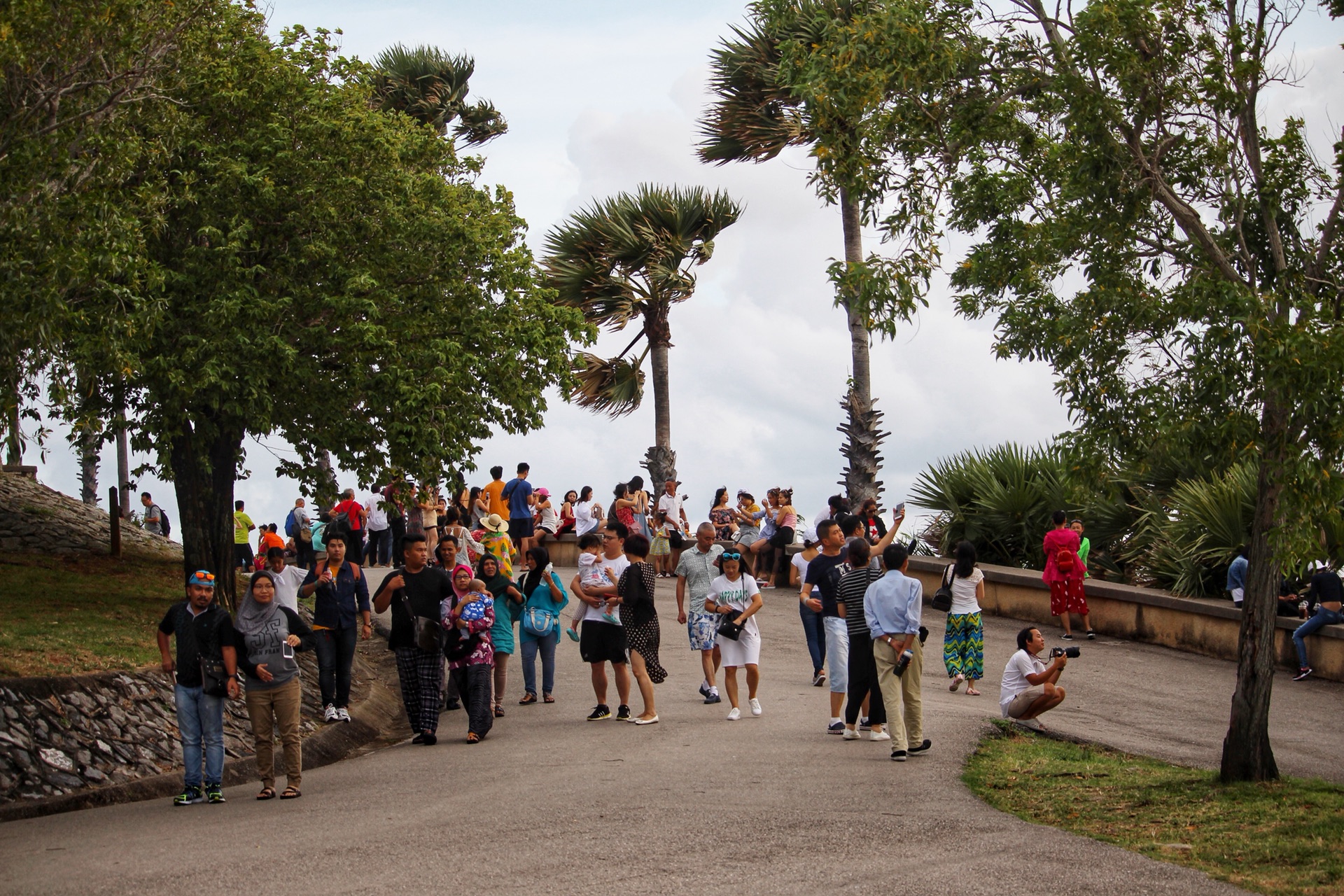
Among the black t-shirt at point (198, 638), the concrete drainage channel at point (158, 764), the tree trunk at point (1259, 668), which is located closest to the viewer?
the black t-shirt at point (198, 638)

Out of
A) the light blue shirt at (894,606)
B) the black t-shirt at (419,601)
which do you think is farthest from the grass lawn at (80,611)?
the light blue shirt at (894,606)

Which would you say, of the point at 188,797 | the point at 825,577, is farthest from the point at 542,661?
the point at 188,797

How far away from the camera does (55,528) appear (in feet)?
78.8

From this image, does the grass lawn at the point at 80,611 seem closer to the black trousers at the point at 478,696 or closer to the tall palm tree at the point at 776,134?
the black trousers at the point at 478,696

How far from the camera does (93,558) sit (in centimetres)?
2234

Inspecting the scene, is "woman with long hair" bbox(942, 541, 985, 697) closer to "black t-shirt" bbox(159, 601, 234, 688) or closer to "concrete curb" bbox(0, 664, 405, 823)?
"concrete curb" bbox(0, 664, 405, 823)

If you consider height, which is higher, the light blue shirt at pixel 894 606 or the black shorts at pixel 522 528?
Result: the black shorts at pixel 522 528

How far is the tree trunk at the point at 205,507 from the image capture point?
19688 mm

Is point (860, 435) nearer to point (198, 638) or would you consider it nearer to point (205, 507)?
point (205, 507)

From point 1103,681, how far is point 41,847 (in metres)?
12.0

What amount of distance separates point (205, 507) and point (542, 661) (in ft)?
25.6

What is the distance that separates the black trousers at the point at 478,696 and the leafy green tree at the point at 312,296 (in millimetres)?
6474

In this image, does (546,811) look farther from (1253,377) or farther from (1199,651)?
(1199,651)

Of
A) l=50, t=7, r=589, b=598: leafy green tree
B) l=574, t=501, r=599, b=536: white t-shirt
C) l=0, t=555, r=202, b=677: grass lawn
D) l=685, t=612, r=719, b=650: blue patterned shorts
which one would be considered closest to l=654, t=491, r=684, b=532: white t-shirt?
l=574, t=501, r=599, b=536: white t-shirt
